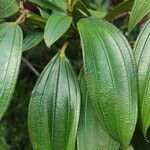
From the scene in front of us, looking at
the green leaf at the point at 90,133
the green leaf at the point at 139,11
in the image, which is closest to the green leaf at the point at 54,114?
the green leaf at the point at 90,133

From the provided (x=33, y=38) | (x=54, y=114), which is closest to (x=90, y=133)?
(x=54, y=114)

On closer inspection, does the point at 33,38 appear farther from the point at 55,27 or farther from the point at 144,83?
the point at 144,83

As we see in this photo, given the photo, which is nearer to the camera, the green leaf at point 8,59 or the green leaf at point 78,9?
the green leaf at point 8,59

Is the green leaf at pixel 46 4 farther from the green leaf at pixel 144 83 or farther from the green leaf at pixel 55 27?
the green leaf at pixel 144 83

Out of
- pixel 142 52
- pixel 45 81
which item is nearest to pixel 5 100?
pixel 45 81

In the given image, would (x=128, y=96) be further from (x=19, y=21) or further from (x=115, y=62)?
(x=19, y=21)
